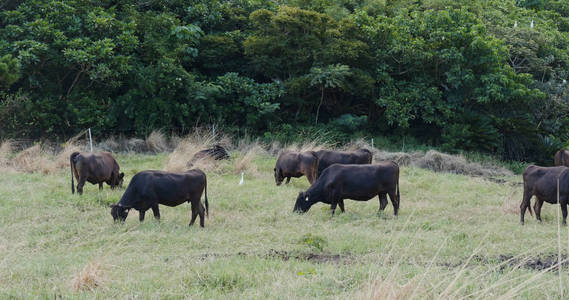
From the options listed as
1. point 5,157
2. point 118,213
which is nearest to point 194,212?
point 118,213

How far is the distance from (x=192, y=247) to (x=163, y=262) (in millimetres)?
1204

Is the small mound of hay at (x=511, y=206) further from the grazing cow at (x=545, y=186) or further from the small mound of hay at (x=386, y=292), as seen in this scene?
the small mound of hay at (x=386, y=292)

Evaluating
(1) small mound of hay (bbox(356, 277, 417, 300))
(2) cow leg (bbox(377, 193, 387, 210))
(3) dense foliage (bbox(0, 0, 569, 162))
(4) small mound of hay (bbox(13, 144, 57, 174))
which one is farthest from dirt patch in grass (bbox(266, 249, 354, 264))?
(3) dense foliage (bbox(0, 0, 569, 162))

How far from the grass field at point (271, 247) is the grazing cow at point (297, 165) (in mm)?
496

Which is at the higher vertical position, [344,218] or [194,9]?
[194,9]

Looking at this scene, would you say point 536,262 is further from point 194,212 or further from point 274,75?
point 274,75

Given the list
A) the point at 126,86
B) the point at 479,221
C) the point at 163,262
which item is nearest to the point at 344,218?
the point at 479,221

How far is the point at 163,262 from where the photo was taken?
7.13 m

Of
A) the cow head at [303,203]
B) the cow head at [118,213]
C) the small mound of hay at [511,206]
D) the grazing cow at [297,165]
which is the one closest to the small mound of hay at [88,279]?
the cow head at [118,213]

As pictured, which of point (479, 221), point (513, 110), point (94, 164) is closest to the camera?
point (479, 221)

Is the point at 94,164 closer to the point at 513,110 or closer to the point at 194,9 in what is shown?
the point at 194,9

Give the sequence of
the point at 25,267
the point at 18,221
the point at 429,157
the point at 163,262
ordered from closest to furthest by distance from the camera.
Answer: the point at 25,267 → the point at 163,262 → the point at 18,221 → the point at 429,157

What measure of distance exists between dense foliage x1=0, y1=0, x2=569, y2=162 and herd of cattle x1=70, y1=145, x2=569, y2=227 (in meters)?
8.30

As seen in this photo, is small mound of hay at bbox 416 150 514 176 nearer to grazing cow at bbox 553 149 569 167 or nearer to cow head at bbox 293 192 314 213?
grazing cow at bbox 553 149 569 167
